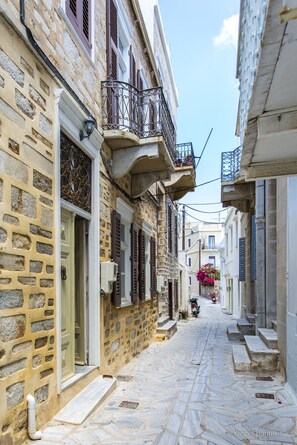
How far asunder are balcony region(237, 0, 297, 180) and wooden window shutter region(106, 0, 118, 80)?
2.58 meters

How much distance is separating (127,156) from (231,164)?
6.10 metres

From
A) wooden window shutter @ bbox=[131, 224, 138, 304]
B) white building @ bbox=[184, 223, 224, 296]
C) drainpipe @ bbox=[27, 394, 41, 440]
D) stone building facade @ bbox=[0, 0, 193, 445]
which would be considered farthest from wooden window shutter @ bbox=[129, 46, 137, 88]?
white building @ bbox=[184, 223, 224, 296]

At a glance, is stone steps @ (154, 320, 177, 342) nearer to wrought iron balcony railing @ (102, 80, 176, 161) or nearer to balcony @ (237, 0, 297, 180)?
wrought iron balcony railing @ (102, 80, 176, 161)

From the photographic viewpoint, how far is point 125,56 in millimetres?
6891

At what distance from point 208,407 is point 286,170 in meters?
2.87

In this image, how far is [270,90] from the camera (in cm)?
255

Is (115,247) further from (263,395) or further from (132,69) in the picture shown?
(132,69)


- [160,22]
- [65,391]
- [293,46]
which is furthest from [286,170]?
[160,22]

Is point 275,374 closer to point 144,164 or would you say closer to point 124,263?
point 124,263

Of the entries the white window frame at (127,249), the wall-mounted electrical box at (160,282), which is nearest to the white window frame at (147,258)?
the wall-mounted electrical box at (160,282)

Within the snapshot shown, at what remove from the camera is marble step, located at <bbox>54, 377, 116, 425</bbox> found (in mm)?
3432

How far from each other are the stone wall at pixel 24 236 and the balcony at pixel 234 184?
7.89 m

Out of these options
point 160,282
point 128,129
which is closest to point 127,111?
point 128,129

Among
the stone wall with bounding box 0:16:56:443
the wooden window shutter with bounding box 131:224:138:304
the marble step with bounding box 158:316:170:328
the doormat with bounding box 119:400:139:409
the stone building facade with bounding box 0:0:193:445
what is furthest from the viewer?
the marble step with bounding box 158:316:170:328
